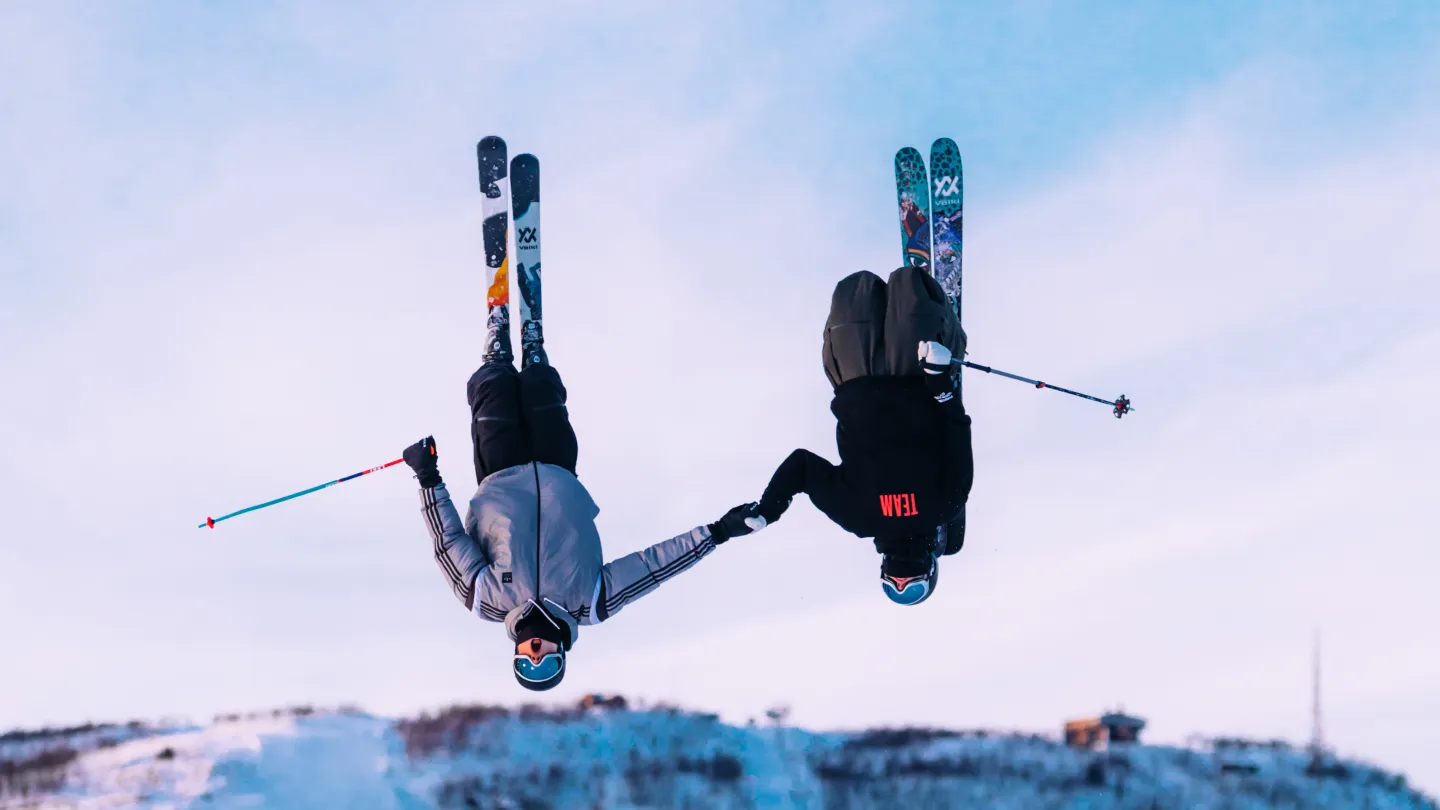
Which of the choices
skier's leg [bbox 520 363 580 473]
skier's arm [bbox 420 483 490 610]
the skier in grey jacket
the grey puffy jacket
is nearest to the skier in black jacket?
the skier in grey jacket

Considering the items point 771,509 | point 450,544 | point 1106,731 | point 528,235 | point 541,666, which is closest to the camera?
point 541,666

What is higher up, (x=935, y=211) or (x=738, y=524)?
(x=935, y=211)

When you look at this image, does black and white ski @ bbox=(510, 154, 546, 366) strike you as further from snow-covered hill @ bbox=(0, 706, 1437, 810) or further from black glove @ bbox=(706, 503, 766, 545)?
snow-covered hill @ bbox=(0, 706, 1437, 810)

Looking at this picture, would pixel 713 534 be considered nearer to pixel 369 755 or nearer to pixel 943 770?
pixel 369 755

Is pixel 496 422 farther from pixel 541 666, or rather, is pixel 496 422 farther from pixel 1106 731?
pixel 1106 731

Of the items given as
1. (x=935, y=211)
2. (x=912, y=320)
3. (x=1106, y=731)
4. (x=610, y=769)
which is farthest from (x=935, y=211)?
(x=1106, y=731)

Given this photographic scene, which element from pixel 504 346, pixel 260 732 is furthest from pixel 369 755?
pixel 504 346

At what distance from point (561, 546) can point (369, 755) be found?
8.31 metres

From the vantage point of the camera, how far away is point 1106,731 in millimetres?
18797

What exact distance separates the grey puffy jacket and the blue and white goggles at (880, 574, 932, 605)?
46.6 inches

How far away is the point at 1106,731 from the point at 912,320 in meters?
11.1

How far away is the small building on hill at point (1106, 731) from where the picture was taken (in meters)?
18.7

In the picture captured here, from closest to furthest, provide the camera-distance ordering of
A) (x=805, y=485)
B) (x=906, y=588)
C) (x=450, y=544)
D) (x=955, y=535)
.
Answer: (x=450, y=544) → (x=805, y=485) → (x=906, y=588) → (x=955, y=535)

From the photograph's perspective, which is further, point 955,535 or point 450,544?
point 955,535
